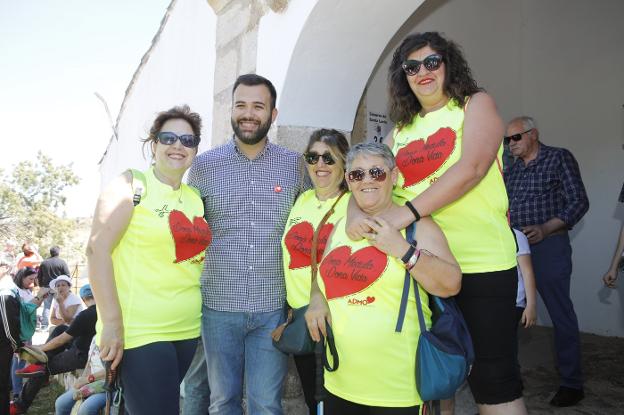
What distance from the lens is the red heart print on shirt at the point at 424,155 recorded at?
191cm

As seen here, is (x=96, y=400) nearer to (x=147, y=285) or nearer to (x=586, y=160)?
(x=147, y=285)

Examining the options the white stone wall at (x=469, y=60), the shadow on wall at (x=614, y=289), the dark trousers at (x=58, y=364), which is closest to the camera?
the white stone wall at (x=469, y=60)

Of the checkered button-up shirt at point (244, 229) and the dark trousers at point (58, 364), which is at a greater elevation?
the checkered button-up shirt at point (244, 229)

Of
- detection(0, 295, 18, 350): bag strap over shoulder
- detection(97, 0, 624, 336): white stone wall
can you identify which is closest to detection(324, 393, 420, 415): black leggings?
detection(97, 0, 624, 336): white stone wall

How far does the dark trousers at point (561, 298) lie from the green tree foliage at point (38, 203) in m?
31.0

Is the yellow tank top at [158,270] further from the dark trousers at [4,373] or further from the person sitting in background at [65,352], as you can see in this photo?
the dark trousers at [4,373]

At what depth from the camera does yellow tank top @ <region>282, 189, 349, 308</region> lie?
2430 millimetres

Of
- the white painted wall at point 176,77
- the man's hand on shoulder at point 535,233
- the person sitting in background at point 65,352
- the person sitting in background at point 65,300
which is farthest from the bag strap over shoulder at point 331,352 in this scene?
the person sitting in background at point 65,300

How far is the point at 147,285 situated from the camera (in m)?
2.11

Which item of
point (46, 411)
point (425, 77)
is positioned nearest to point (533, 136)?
point (425, 77)

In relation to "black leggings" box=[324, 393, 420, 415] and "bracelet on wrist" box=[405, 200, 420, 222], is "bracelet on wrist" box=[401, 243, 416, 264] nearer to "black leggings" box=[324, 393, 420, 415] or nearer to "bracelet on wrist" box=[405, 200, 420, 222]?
"bracelet on wrist" box=[405, 200, 420, 222]

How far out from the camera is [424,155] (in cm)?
196

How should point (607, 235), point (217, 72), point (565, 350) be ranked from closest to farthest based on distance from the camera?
point (565, 350)
point (217, 72)
point (607, 235)

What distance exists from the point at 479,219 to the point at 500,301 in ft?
1.02
